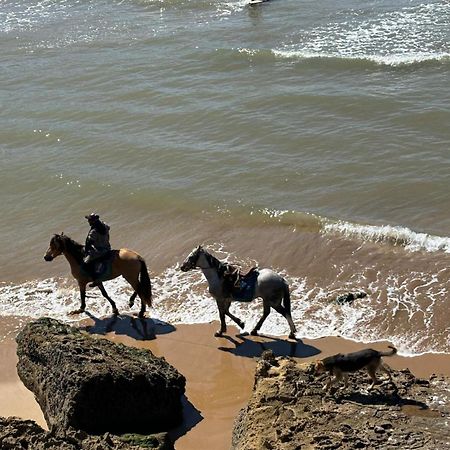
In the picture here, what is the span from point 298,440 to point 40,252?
31.3 feet

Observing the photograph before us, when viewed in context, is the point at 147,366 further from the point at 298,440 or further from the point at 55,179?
the point at 55,179

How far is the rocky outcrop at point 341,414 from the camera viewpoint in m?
8.62

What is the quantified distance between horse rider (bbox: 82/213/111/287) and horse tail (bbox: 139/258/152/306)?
71 cm

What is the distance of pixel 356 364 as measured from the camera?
31.6ft

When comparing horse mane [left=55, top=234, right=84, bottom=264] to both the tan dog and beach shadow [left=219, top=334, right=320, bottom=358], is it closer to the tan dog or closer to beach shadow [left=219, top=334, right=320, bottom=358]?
beach shadow [left=219, top=334, right=320, bottom=358]

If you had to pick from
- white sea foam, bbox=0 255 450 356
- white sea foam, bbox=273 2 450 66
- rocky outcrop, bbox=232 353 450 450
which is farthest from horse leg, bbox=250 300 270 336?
white sea foam, bbox=273 2 450 66

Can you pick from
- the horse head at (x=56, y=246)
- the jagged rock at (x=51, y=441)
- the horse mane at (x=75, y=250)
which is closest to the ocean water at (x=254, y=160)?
the horse mane at (x=75, y=250)

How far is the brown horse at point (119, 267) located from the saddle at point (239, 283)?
1633 mm

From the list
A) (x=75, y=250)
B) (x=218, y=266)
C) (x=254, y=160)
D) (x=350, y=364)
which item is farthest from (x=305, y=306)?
(x=254, y=160)

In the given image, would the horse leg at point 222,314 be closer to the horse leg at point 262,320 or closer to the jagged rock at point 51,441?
the horse leg at point 262,320

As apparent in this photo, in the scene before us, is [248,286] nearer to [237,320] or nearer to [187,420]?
[237,320]

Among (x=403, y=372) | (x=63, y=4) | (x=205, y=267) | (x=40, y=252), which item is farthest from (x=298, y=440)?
(x=63, y=4)

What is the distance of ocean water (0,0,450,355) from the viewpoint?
14.7m

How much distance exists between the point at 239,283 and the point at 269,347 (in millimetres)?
1110
